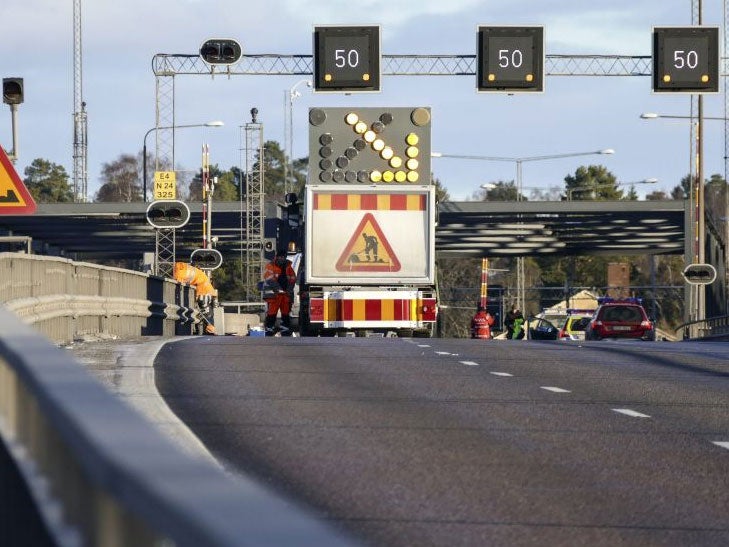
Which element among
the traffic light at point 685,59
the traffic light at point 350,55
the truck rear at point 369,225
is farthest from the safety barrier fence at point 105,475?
the traffic light at point 685,59

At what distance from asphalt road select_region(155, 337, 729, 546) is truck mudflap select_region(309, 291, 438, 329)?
8.47 meters

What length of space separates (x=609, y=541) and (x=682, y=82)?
2998 centimetres

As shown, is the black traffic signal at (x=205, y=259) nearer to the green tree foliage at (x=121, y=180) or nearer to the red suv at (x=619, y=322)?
the red suv at (x=619, y=322)

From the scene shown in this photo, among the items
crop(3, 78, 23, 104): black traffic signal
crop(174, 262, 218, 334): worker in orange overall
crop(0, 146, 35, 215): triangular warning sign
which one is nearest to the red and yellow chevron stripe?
crop(3, 78, 23, 104): black traffic signal

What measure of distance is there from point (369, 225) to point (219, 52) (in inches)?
438

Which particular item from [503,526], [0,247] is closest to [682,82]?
[503,526]

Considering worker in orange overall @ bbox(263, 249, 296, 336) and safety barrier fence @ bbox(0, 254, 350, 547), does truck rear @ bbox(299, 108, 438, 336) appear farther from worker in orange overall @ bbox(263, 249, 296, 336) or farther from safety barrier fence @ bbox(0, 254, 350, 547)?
safety barrier fence @ bbox(0, 254, 350, 547)

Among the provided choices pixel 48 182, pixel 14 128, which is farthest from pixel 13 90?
pixel 48 182

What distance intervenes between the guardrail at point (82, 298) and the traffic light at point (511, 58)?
8379 mm

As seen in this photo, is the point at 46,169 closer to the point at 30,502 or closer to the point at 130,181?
the point at 130,181

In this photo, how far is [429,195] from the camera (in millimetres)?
26391

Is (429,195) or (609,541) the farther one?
(429,195)

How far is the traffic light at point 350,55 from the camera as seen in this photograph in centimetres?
3522

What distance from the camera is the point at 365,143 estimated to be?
2591 cm
